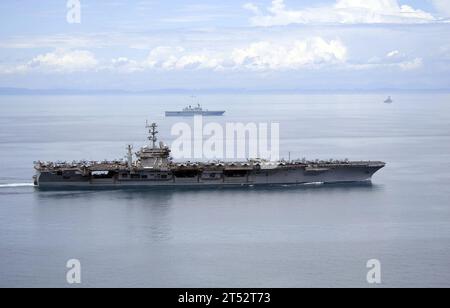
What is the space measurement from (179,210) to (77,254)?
8.62 metres

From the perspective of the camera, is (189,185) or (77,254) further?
(189,185)

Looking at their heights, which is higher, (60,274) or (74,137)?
(74,137)

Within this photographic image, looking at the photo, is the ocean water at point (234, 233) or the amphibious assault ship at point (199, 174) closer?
the ocean water at point (234, 233)

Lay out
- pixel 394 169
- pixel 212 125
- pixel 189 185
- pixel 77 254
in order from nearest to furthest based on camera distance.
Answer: pixel 77 254 < pixel 189 185 < pixel 394 169 < pixel 212 125

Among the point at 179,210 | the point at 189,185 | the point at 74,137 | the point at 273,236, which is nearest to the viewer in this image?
the point at 273,236

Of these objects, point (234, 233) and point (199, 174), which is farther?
point (199, 174)

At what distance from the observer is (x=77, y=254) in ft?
89.9

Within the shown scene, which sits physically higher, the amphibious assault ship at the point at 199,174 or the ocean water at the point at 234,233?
the amphibious assault ship at the point at 199,174

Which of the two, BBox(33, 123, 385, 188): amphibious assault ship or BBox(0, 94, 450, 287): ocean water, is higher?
BBox(33, 123, 385, 188): amphibious assault ship

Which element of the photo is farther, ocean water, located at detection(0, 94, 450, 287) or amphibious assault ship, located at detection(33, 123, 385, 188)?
amphibious assault ship, located at detection(33, 123, 385, 188)

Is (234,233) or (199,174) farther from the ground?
(199,174)

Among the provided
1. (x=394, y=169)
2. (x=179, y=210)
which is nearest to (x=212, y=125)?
(x=394, y=169)

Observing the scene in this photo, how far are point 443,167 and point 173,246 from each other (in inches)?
1061
